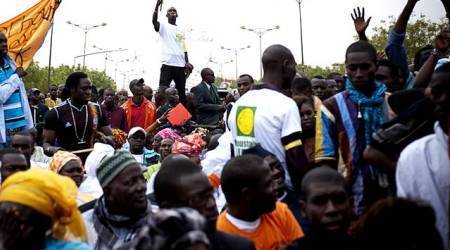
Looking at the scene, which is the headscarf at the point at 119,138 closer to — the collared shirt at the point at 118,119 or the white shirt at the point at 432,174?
the collared shirt at the point at 118,119

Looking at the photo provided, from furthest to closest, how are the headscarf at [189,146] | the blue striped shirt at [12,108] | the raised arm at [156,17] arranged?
the raised arm at [156,17] < the blue striped shirt at [12,108] < the headscarf at [189,146]

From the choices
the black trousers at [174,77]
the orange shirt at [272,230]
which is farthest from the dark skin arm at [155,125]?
the orange shirt at [272,230]

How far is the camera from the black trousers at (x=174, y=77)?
12.0 m

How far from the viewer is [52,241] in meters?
3.14

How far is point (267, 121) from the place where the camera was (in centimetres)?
445

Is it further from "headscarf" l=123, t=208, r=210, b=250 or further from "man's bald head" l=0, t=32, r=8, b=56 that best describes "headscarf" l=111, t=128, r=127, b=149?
"headscarf" l=123, t=208, r=210, b=250

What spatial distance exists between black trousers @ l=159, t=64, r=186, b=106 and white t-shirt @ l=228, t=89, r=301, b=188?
7465 mm

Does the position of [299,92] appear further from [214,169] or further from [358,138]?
[358,138]

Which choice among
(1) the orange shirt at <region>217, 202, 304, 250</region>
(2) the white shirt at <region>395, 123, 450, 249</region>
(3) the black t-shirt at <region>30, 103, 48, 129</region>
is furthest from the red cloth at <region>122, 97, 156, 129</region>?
(2) the white shirt at <region>395, 123, 450, 249</region>

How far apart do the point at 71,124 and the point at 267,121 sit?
131 inches

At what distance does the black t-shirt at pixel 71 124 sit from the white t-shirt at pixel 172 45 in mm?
4614

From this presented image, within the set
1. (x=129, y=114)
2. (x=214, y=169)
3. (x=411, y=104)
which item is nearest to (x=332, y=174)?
(x=411, y=104)

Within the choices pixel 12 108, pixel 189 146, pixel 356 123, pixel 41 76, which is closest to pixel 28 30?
pixel 12 108

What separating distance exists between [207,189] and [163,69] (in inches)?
352
